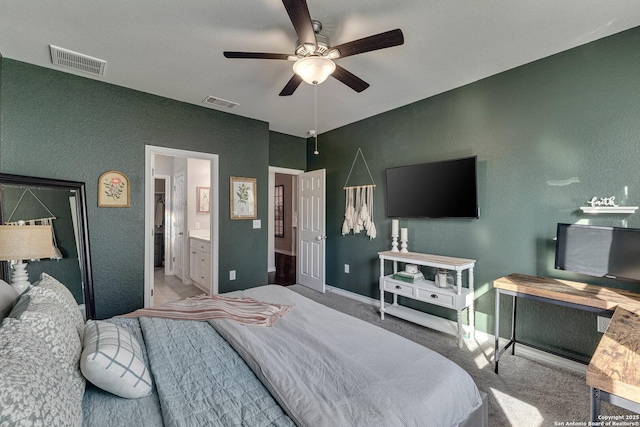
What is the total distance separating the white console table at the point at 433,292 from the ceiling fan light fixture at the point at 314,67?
207cm

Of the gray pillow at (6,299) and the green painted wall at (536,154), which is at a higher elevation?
the green painted wall at (536,154)

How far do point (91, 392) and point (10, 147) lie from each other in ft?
8.68

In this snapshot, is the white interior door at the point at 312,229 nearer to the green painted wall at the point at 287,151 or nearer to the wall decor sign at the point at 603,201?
the green painted wall at the point at 287,151

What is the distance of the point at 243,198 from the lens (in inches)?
156

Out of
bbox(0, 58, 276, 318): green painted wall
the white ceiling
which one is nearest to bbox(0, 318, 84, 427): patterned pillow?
the white ceiling

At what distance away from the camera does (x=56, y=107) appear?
2686 mm

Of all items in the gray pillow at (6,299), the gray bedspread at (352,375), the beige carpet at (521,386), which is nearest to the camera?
the gray bedspread at (352,375)

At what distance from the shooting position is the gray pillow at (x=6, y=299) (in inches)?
49.1

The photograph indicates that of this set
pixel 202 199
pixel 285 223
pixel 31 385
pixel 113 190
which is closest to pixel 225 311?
pixel 31 385

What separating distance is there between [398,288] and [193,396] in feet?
8.30

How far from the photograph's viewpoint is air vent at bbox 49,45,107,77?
7.76 feet

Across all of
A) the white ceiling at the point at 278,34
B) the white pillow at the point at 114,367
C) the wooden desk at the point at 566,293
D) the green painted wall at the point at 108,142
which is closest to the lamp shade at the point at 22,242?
the green painted wall at the point at 108,142

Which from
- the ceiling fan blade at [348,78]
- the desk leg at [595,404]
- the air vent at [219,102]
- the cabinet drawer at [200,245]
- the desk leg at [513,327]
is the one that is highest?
the air vent at [219,102]

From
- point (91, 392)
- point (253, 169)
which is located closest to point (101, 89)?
point (253, 169)
